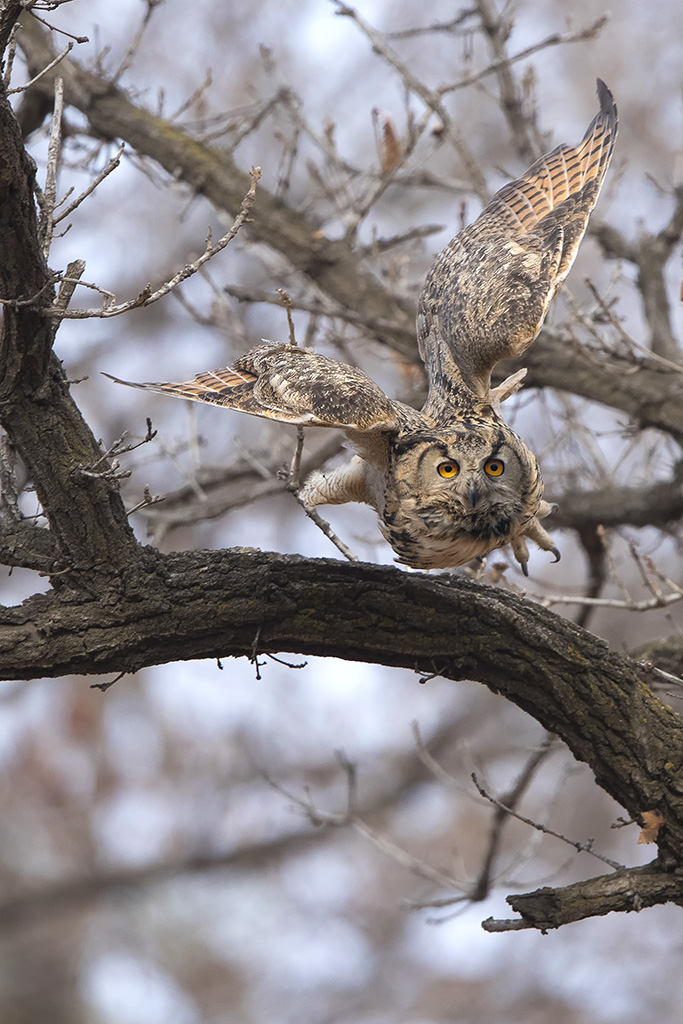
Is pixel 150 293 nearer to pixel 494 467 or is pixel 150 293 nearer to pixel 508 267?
pixel 494 467

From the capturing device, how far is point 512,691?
10.7ft

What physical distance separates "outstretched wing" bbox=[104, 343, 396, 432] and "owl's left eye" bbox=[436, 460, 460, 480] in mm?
213

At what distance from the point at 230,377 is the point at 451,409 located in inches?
33.4

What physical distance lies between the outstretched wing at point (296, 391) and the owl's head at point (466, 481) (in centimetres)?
17

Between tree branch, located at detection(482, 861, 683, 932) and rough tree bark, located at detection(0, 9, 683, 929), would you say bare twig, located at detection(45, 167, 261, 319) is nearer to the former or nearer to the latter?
rough tree bark, located at detection(0, 9, 683, 929)

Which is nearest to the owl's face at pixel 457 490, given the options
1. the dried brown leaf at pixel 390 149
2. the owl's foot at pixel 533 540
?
the owl's foot at pixel 533 540

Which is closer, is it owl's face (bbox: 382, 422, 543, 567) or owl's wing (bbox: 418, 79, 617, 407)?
owl's face (bbox: 382, 422, 543, 567)

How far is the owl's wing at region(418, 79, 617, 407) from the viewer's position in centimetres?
389

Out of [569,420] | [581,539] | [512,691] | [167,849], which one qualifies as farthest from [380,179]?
[167,849]

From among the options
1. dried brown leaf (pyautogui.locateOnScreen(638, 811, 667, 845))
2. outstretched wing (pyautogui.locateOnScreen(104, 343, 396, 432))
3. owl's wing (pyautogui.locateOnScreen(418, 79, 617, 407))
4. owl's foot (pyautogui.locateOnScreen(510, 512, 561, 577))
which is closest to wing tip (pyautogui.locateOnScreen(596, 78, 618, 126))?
owl's wing (pyautogui.locateOnScreen(418, 79, 617, 407))

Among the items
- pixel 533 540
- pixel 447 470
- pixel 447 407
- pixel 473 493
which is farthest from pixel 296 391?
pixel 533 540

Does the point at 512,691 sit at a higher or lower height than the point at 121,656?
higher

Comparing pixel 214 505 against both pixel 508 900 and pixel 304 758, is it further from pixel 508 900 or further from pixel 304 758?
pixel 304 758

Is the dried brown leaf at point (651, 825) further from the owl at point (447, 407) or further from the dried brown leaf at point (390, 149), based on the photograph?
the dried brown leaf at point (390, 149)
